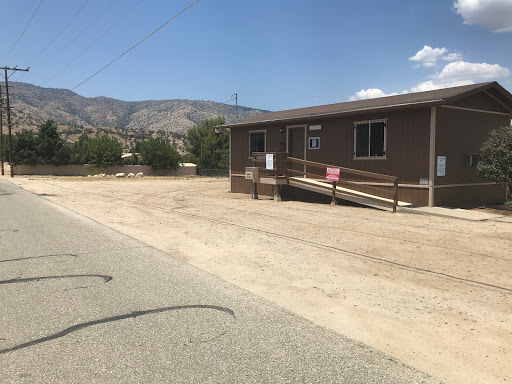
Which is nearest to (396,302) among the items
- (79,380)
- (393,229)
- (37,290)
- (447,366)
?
(447,366)

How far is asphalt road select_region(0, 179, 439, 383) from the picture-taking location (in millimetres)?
3375

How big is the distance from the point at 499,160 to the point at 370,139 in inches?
169

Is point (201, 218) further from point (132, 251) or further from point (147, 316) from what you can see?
point (147, 316)

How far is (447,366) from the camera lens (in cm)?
356

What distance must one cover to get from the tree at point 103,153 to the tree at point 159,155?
144 inches

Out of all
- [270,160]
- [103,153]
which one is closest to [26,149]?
[103,153]

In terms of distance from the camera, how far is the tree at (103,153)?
54.4 m

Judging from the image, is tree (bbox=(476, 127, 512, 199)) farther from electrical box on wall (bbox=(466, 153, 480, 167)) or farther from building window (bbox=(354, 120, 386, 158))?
building window (bbox=(354, 120, 386, 158))

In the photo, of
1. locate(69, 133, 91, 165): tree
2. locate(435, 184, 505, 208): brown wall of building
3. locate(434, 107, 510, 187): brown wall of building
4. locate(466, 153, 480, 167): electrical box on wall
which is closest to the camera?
locate(434, 107, 510, 187): brown wall of building

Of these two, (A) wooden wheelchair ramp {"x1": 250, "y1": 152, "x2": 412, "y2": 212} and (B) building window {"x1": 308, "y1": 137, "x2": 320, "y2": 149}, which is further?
(B) building window {"x1": 308, "y1": 137, "x2": 320, "y2": 149}

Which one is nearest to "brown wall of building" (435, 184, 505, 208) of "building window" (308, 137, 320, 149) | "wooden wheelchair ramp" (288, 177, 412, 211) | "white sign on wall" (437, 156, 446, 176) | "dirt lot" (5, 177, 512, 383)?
"white sign on wall" (437, 156, 446, 176)

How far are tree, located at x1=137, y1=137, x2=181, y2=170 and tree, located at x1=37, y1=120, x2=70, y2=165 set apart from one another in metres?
10.3

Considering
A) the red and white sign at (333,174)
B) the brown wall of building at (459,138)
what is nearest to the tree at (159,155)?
the red and white sign at (333,174)

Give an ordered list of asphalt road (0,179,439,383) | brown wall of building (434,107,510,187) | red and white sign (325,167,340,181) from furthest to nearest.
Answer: red and white sign (325,167,340,181), brown wall of building (434,107,510,187), asphalt road (0,179,439,383)
